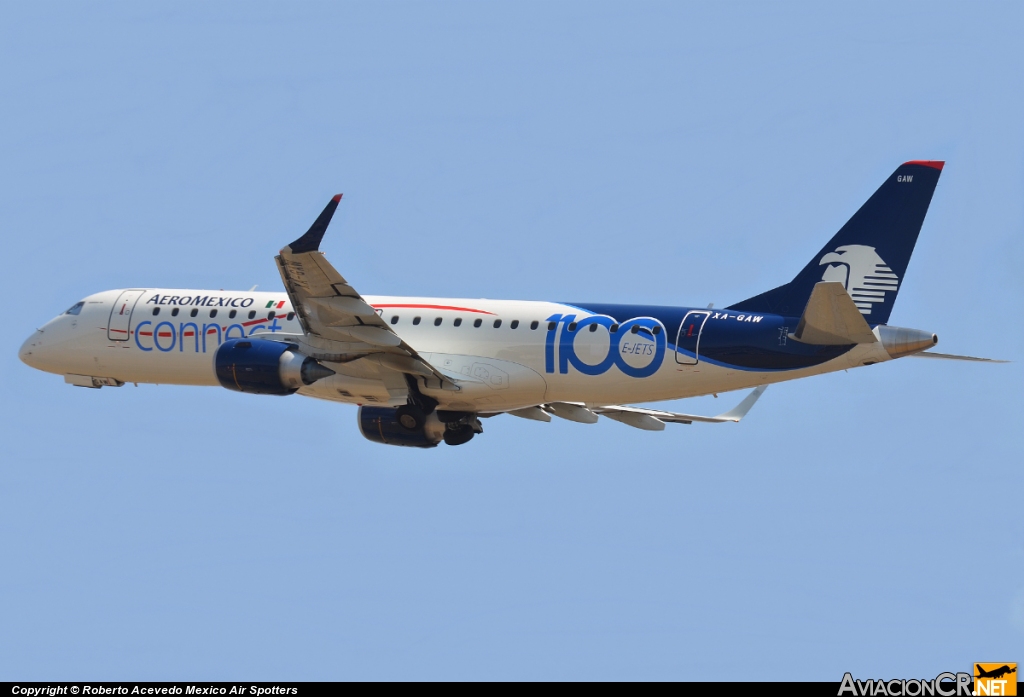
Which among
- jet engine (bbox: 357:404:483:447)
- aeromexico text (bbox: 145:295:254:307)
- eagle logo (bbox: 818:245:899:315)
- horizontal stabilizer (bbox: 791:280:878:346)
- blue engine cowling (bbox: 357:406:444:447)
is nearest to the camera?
horizontal stabilizer (bbox: 791:280:878:346)

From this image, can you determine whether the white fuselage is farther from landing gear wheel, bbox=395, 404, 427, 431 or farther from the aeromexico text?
landing gear wheel, bbox=395, 404, 427, 431

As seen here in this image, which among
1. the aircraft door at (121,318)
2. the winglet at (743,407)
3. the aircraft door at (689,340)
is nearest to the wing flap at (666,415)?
the winglet at (743,407)

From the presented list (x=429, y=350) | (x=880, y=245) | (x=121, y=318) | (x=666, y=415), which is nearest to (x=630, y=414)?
(x=666, y=415)

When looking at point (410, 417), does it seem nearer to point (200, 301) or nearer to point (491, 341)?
point (491, 341)

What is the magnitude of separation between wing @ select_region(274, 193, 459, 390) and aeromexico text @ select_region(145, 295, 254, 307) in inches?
180

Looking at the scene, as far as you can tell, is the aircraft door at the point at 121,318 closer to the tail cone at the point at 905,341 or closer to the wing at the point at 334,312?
the wing at the point at 334,312

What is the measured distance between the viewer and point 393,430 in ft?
147

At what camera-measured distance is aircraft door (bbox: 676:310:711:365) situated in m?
40.3

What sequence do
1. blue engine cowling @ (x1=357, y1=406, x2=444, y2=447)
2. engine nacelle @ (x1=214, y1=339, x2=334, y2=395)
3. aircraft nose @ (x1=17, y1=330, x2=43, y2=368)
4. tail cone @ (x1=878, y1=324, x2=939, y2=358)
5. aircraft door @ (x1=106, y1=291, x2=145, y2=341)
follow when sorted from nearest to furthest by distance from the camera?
tail cone @ (x1=878, y1=324, x2=939, y2=358)
engine nacelle @ (x1=214, y1=339, x2=334, y2=395)
blue engine cowling @ (x1=357, y1=406, x2=444, y2=447)
aircraft door @ (x1=106, y1=291, x2=145, y2=341)
aircraft nose @ (x1=17, y1=330, x2=43, y2=368)

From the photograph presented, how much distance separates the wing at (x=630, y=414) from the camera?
152 ft

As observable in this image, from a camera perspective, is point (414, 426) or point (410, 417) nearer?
point (410, 417)

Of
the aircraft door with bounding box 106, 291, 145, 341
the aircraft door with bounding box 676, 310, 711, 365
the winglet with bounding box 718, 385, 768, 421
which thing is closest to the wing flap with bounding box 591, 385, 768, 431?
the winglet with bounding box 718, 385, 768, 421

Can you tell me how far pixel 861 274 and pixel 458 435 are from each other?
1253 centimetres

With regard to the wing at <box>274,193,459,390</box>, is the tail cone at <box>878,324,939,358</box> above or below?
below
